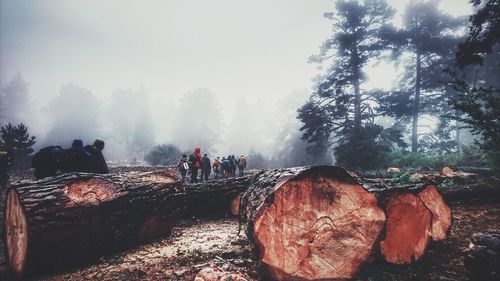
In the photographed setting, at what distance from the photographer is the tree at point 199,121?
55.2m

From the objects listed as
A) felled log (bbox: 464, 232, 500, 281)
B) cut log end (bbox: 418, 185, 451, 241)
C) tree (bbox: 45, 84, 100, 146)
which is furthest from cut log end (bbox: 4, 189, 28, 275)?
tree (bbox: 45, 84, 100, 146)

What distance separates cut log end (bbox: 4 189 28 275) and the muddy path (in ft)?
0.98

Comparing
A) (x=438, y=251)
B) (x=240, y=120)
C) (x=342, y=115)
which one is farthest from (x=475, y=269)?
(x=240, y=120)

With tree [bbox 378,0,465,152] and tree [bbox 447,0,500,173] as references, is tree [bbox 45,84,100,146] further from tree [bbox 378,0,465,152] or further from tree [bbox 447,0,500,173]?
tree [bbox 447,0,500,173]

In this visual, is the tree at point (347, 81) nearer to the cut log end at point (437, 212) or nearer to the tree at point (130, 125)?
the cut log end at point (437, 212)

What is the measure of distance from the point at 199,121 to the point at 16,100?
138 feet

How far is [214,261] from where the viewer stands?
331cm

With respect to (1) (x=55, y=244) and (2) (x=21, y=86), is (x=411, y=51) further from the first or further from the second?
(2) (x=21, y=86)

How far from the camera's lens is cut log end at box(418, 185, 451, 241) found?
12.1 ft

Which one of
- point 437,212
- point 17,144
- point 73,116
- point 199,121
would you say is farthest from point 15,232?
point 73,116

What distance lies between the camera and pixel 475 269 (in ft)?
9.14

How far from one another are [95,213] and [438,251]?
4.99m

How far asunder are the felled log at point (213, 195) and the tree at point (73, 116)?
58384mm

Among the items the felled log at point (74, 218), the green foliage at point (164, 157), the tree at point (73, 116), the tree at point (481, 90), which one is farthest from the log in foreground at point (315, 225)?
the tree at point (73, 116)
